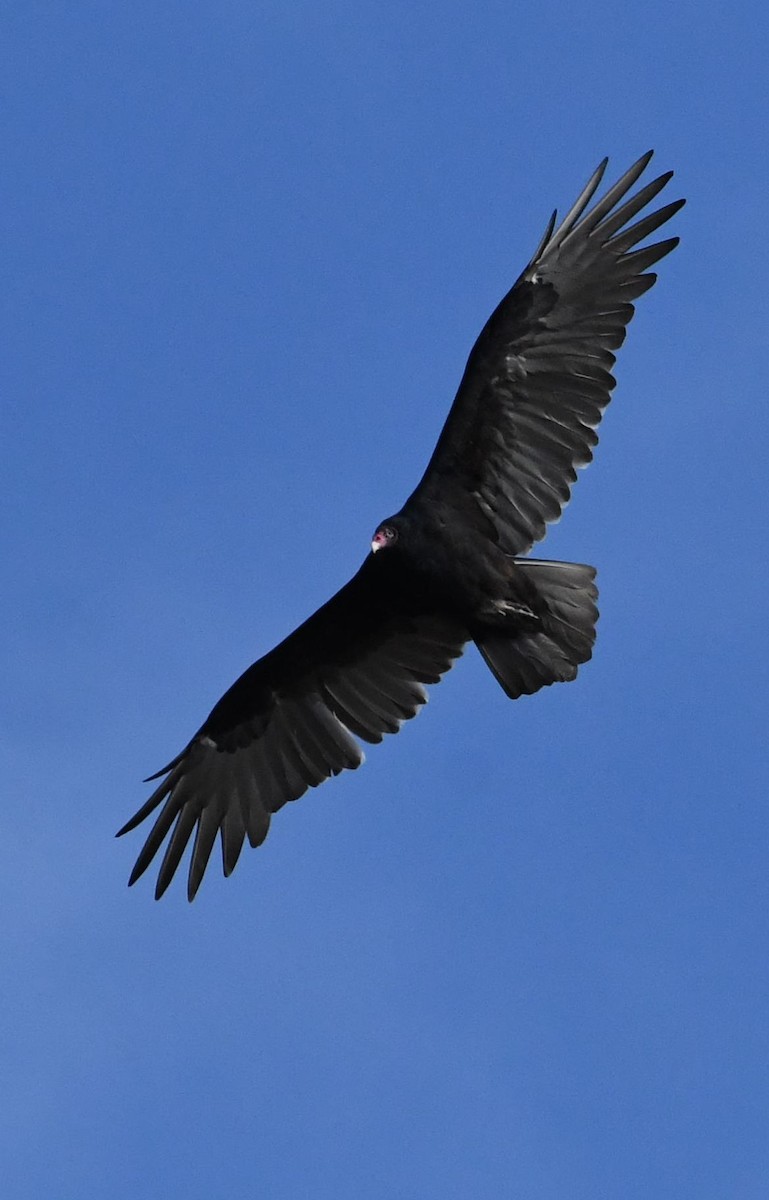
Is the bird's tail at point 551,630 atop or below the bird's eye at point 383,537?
below

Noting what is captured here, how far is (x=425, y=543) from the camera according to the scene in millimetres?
11492

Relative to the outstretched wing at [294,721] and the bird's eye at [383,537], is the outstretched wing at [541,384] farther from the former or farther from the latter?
the outstretched wing at [294,721]

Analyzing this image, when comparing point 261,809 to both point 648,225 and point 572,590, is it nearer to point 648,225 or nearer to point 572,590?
point 572,590

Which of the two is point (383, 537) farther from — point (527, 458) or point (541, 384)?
point (541, 384)

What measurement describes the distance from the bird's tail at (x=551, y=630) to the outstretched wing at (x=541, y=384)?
10.2 inches

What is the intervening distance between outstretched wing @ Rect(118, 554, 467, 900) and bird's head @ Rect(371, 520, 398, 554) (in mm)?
818

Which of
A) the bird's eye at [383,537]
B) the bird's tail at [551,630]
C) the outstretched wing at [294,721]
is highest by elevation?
the outstretched wing at [294,721]

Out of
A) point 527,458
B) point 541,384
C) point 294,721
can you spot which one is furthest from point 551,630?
point 294,721

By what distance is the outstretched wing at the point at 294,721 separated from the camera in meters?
12.3

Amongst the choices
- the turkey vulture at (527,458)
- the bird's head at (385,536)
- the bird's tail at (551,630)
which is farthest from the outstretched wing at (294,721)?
the bird's head at (385,536)

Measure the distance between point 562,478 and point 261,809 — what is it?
2624 mm

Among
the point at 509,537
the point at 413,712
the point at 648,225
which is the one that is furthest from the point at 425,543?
the point at 648,225

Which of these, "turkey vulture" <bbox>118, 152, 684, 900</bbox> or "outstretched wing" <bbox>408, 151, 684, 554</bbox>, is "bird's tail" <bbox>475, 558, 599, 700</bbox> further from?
"outstretched wing" <bbox>408, 151, 684, 554</bbox>

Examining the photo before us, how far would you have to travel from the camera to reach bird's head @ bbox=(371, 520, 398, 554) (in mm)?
11383
